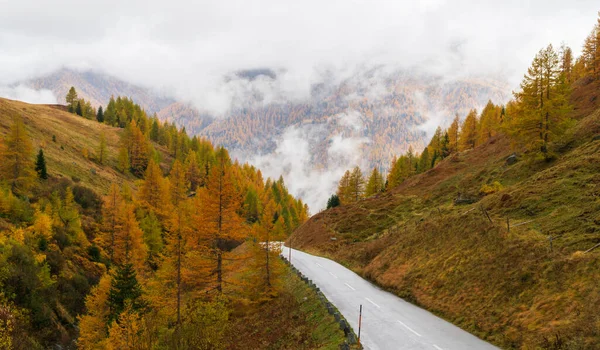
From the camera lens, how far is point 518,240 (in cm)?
2048

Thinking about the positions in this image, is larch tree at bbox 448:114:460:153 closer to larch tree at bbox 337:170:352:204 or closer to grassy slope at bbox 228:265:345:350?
larch tree at bbox 337:170:352:204

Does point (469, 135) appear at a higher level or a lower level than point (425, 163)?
higher

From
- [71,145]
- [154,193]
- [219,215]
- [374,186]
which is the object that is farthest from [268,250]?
[71,145]

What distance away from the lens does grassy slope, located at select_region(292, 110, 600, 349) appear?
14.3 metres

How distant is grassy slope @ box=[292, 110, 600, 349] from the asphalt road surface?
0.90m

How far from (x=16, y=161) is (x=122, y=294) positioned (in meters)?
30.2

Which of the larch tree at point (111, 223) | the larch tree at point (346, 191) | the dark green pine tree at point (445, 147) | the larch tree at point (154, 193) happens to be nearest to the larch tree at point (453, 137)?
the dark green pine tree at point (445, 147)

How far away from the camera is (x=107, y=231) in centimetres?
4672

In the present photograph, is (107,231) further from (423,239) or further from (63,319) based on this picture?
(423,239)

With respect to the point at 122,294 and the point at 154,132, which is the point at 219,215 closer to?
the point at 122,294

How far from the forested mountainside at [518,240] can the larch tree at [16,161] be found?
41667mm

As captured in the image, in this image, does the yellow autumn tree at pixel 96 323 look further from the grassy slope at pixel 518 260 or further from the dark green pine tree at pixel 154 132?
the dark green pine tree at pixel 154 132

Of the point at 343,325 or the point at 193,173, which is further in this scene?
the point at 193,173

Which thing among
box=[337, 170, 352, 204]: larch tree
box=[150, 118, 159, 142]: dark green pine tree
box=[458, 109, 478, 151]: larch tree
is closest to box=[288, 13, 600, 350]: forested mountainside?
box=[458, 109, 478, 151]: larch tree
